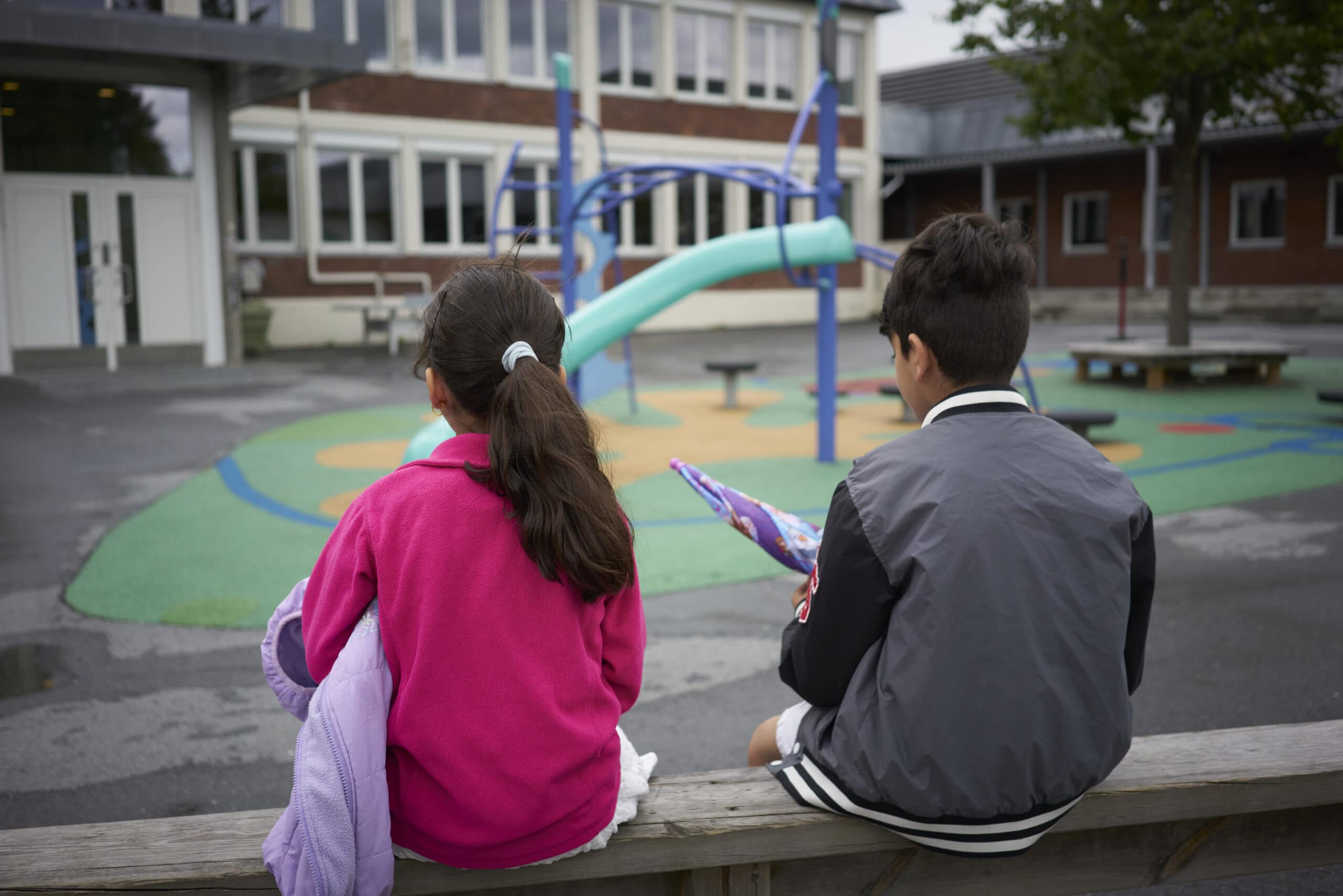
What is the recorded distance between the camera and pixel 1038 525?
163cm

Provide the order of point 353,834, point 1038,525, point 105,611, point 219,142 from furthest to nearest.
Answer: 1. point 219,142
2. point 105,611
3. point 1038,525
4. point 353,834

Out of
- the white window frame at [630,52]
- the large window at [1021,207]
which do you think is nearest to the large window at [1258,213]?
the large window at [1021,207]

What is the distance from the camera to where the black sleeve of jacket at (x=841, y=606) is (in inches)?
66.6

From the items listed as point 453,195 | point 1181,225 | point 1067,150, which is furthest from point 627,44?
point 1181,225

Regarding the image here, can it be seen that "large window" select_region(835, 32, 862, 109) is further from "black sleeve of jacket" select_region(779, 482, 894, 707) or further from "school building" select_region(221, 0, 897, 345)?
"black sleeve of jacket" select_region(779, 482, 894, 707)

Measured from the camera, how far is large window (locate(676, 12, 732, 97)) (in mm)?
25109

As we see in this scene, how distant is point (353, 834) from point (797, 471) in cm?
670

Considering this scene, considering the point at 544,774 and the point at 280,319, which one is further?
the point at 280,319

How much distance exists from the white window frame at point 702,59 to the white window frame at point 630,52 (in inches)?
14.1

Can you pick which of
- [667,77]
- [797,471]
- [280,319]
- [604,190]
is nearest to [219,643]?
[797,471]

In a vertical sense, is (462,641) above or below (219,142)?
below

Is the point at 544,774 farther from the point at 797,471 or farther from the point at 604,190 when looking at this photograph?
the point at 604,190

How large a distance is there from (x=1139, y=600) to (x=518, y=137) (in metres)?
21.9

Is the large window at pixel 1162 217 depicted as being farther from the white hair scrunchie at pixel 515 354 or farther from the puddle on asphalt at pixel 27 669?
the white hair scrunchie at pixel 515 354
